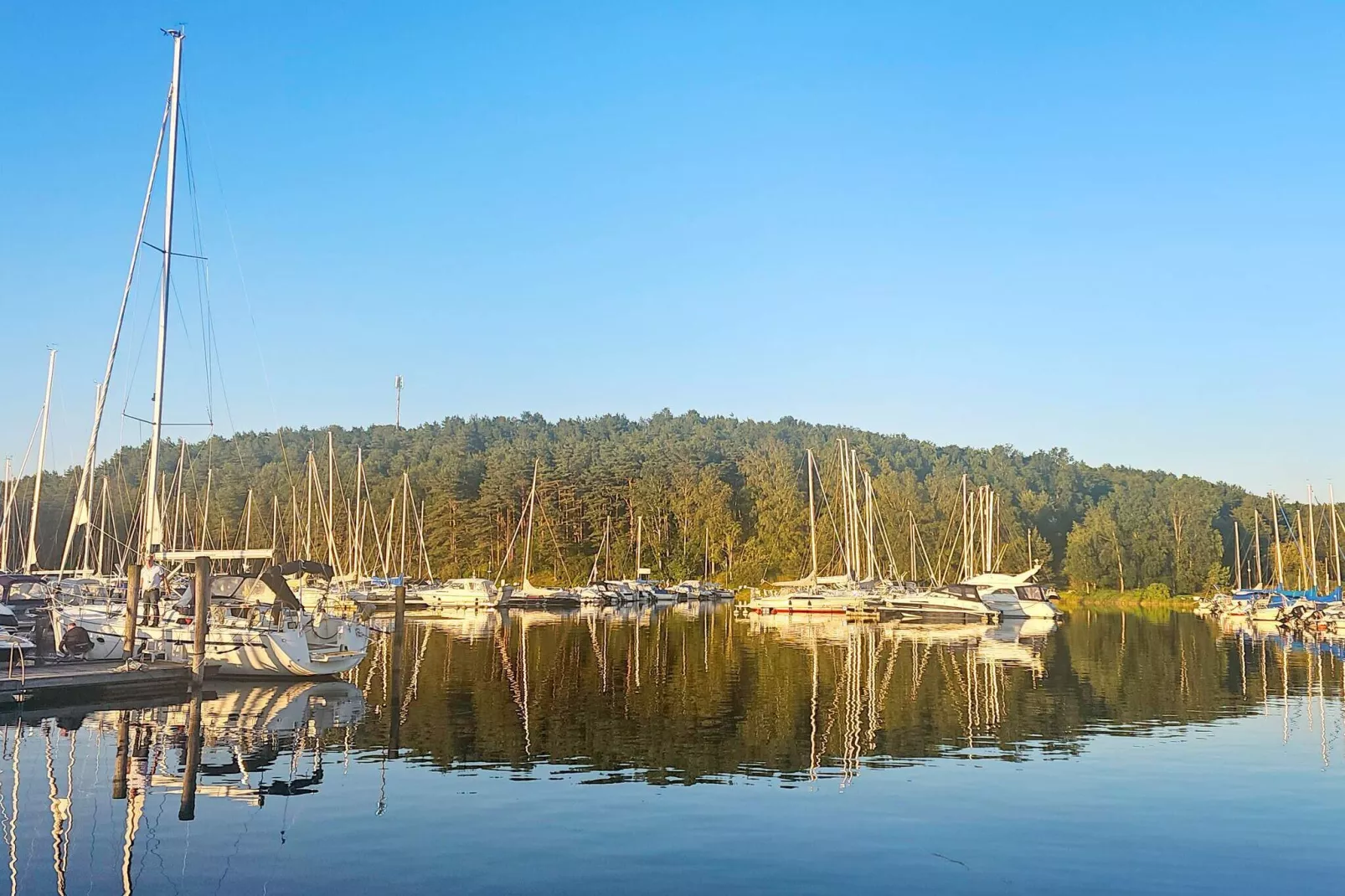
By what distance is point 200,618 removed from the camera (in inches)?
1296

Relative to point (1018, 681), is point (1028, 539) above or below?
above

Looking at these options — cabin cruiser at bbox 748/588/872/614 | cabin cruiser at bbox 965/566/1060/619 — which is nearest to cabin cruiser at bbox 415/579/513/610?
cabin cruiser at bbox 748/588/872/614

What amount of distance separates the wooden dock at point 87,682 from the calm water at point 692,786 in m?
1.46

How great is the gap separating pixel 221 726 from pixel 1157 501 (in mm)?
130723

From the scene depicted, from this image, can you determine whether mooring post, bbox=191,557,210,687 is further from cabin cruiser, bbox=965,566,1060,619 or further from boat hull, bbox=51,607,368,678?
cabin cruiser, bbox=965,566,1060,619

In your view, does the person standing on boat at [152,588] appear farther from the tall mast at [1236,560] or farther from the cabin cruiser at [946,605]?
the tall mast at [1236,560]

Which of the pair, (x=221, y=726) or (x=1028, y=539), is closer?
(x=221, y=726)

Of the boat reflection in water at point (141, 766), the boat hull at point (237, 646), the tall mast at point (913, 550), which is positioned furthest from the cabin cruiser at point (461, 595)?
the boat reflection in water at point (141, 766)

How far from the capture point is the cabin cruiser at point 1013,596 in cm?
8350

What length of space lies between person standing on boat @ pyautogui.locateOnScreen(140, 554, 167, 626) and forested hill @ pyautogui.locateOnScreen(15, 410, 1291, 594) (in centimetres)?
7139

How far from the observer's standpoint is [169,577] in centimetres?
4291

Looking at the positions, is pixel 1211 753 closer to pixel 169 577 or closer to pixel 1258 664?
pixel 1258 664

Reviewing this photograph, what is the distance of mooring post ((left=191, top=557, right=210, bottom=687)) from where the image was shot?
3234 centimetres

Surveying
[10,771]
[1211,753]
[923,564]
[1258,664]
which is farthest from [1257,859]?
[923,564]
